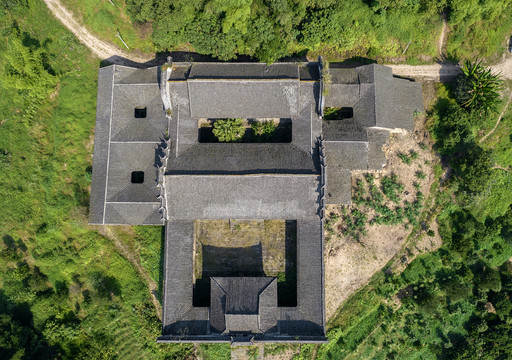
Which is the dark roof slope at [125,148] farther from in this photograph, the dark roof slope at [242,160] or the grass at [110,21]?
the grass at [110,21]

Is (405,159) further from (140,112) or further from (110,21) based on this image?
→ (110,21)

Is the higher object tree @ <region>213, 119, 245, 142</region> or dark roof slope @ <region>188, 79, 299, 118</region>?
dark roof slope @ <region>188, 79, 299, 118</region>

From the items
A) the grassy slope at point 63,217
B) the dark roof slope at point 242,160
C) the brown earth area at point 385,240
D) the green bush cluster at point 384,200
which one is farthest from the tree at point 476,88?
the grassy slope at point 63,217

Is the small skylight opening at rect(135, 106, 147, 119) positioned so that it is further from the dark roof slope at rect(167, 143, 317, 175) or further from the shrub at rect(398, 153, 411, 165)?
the shrub at rect(398, 153, 411, 165)

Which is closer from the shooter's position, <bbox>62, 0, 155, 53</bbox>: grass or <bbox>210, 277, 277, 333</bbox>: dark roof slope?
<bbox>210, 277, 277, 333</bbox>: dark roof slope

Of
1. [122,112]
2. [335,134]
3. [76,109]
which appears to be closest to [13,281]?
[76,109]

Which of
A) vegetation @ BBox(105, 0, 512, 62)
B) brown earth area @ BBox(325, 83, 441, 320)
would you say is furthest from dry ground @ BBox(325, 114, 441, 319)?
vegetation @ BBox(105, 0, 512, 62)

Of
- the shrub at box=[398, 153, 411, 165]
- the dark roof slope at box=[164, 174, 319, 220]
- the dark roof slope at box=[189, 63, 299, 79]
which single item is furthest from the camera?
the shrub at box=[398, 153, 411, 165]
